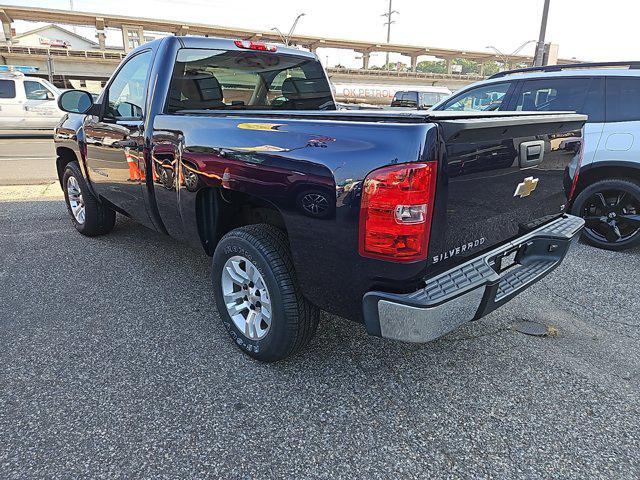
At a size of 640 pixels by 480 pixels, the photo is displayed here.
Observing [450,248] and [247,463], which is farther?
[450,248]

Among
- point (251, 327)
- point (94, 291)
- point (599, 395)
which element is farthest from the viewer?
point (94, 291)

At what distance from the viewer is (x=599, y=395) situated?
2504 millimetres

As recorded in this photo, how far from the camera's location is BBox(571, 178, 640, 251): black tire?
180 inches

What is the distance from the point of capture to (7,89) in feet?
49.5

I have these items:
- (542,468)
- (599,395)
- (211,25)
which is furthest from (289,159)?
(211,25)

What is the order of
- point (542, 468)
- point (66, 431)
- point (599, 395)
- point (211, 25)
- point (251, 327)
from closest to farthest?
point (542, 468) → point (66, 431) → point (599, 395) → point (251, 327) → point (211, 25)

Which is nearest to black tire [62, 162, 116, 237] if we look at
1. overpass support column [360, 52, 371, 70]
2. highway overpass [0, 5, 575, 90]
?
highway overpass [0, 5, 575, 90]

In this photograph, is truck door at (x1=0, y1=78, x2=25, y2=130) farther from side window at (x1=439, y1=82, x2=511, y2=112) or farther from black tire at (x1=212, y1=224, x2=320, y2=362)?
black tire at (x1=212, y1=224, x2=320, y2=362)

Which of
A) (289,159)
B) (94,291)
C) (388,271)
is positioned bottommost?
(94,291)

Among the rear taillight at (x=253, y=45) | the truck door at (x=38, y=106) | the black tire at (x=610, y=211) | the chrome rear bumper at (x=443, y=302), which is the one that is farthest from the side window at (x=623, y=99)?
the truck door at (x=38, y=106)

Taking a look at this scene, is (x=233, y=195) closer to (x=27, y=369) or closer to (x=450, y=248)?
(x=450, y=248)

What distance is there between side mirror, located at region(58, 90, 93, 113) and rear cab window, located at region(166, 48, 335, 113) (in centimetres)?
139

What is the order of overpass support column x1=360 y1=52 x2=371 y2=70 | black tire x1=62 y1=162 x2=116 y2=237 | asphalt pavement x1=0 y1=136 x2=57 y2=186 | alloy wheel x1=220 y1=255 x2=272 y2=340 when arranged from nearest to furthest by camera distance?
alloy wheel x1=220 y1=255 x2=272 y2=340, black tire x1=62 y1=162 x2=116 y2=237, asphalt pavement x1=0 y1=136 x2=57 y2=186, overpass support column x1=360 y1=52 x2=371 y2=70

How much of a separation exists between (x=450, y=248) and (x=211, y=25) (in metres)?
61.8
